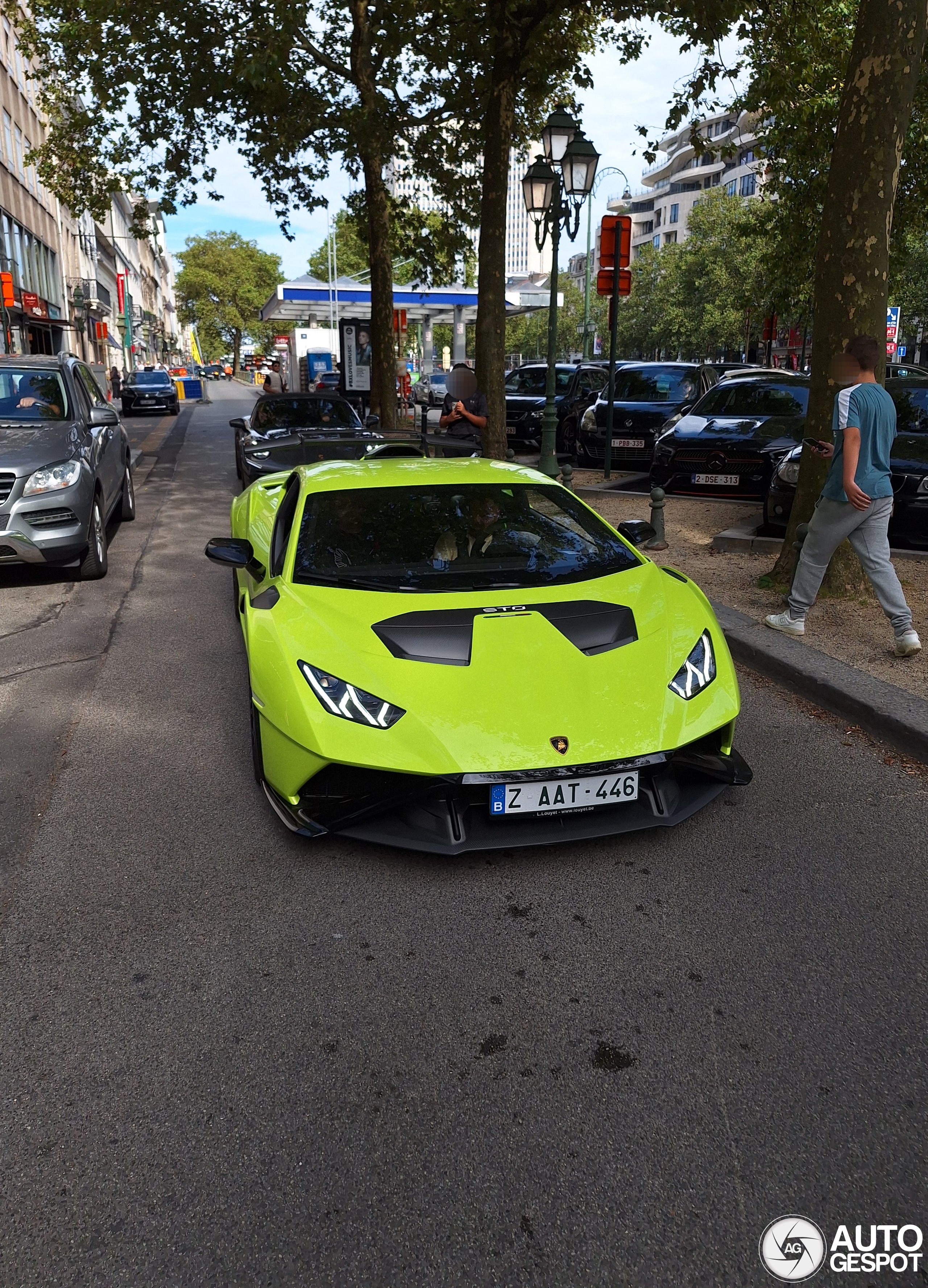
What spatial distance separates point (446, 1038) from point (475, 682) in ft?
4.11

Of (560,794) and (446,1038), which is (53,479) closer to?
(560,794)

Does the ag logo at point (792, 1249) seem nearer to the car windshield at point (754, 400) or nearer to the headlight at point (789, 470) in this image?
the headlight at point (789, 470)

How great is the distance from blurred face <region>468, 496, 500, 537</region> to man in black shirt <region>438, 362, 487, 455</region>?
267 inches

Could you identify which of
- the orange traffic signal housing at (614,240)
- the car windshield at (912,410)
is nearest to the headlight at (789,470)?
the car windshield at (912,410)

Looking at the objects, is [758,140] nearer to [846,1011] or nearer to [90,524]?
[90,524]

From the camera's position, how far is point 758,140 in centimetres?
1995

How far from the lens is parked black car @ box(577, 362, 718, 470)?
52.4 ft

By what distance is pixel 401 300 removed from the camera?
40.3 meters

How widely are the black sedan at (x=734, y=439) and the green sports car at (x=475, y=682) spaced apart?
7.63 metres

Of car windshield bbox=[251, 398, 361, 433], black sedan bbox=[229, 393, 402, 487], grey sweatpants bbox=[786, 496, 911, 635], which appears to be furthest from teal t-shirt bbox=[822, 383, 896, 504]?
car windshield bbox=[251, 398, 361, 433]

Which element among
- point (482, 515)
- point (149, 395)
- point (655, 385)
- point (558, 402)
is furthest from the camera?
point (149, 395)

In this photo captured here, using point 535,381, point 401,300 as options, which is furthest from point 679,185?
point 535,381

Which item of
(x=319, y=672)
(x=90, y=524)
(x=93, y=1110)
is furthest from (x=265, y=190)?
(x=93, y=1110)

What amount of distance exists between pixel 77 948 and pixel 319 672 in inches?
47.1
